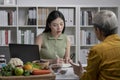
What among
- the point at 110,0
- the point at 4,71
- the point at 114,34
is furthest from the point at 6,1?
the point at 114,34

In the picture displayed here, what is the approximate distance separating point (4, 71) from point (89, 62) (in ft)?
2.40

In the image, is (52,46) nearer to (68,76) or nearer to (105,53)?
(68,76)

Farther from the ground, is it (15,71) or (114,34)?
(114,34)

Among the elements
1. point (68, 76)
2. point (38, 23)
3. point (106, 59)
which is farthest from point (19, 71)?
point (38, 23)

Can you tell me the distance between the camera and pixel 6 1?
4633mm

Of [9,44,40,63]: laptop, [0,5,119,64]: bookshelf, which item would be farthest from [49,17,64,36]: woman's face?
[0,5,119,64]: bookshelf

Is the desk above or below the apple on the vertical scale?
below

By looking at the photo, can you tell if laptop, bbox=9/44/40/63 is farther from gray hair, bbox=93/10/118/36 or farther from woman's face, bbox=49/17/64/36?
gray hair, bbox=93/10/118/36

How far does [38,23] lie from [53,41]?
3.90ft

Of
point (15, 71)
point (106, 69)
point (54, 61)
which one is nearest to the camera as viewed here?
point (106, 69)

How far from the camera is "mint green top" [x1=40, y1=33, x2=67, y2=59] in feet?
11.4

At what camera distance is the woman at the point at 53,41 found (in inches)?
138

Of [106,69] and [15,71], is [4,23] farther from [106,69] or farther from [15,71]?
[106,69]

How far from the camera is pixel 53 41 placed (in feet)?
11.9
